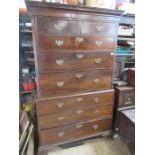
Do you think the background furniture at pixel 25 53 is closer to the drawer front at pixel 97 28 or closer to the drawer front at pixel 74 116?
the drawer front at pixel 74 116

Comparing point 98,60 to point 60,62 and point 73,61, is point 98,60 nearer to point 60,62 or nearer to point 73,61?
point 73,61

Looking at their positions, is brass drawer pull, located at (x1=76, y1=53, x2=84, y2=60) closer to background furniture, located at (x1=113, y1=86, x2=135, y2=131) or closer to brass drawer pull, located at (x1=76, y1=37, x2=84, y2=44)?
brass drawer pull, located at (x1=76, y1=37, x2=84, y2=44)

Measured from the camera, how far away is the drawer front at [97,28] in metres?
1.48

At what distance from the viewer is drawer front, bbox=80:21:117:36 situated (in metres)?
1.48

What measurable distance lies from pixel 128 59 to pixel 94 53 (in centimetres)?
76

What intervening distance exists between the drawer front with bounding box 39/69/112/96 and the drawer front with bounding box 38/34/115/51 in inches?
10.6

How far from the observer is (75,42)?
1.48 metres

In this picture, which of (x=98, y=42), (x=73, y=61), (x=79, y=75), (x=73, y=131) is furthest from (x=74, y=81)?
(x=73, y=131)

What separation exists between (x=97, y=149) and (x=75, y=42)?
1320 mm

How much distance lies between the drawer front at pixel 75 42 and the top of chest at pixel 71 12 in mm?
193

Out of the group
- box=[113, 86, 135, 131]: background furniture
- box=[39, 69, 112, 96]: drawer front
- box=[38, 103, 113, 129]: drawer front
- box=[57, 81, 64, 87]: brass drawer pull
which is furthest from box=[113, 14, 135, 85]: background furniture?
box=[57, 81, 64, 87]: brass drawer pull

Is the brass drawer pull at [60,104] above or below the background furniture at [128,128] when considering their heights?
above

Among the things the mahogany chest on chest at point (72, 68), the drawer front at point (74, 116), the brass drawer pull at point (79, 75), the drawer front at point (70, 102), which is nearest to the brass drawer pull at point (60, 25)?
the mahogany chest on chest at point (72, 68)

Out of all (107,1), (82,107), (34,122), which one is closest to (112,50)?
(107,1)
